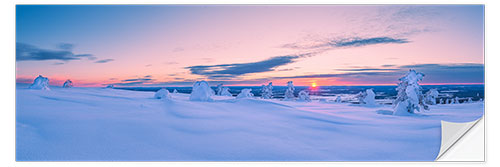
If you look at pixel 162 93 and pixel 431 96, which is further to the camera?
pixel 431 96

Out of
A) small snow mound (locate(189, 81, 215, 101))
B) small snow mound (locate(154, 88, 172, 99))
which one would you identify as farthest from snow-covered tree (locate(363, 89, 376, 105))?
small snow mound (locate(154, 88, 172, 99))

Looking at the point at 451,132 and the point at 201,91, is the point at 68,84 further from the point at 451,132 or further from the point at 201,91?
the point at 451,132

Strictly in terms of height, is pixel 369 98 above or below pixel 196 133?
above

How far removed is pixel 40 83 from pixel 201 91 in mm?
3611

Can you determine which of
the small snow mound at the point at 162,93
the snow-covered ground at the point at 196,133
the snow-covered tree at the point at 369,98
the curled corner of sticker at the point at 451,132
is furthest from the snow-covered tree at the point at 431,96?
the small snow mound at the point at 162,93

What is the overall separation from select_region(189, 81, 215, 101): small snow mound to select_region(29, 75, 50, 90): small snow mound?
10.9 ft

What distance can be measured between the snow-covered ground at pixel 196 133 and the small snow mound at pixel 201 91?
3.01ft

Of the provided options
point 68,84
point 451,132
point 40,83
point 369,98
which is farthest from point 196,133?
point 369,98

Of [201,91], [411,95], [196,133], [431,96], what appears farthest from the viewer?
[431,96]

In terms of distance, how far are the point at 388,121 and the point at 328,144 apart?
180cm

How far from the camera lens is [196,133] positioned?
4422 millimetres

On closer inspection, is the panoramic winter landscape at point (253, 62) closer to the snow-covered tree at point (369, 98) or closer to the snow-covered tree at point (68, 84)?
the snow-covered tree at point (68, 84)

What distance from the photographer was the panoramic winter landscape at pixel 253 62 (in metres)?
4.92

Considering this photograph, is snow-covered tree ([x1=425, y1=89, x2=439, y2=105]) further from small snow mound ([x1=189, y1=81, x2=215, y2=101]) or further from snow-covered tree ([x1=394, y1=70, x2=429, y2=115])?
small snow mound ([x1=189, y1=81, x2=215, y2=101])
